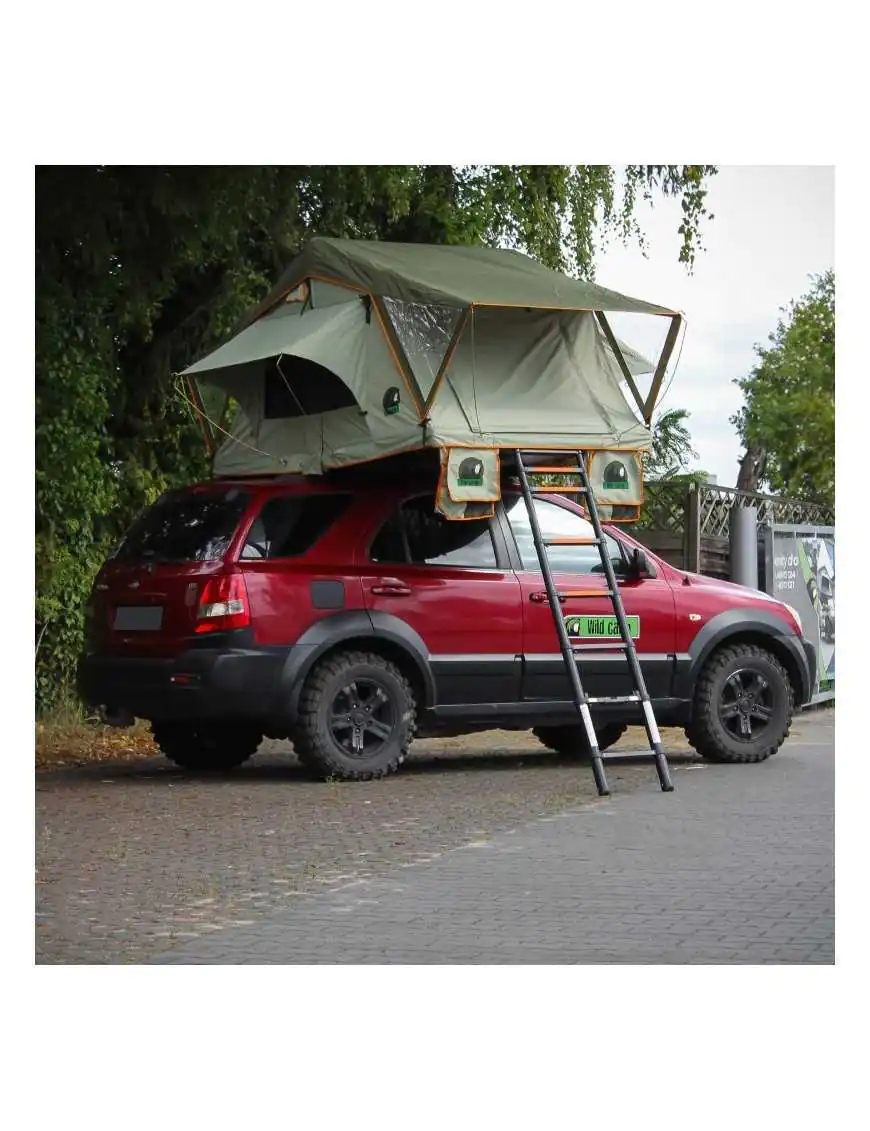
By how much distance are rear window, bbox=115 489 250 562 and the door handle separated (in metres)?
0.94

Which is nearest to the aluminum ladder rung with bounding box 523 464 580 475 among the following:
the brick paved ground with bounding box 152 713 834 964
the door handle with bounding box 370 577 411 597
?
the door handle with bounding box 370 577 411 597

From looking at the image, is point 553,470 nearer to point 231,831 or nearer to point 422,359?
point 422,359

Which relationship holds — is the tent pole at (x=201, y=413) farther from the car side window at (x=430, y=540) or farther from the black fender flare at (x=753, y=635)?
the black fender flare at (x=753, y=635)

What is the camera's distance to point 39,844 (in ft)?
31.9

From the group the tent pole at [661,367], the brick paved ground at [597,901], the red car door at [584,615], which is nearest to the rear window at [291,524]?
the red car door at [584,615]

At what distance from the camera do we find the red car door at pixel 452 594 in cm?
1210

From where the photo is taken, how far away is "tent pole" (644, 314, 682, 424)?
12.8 m

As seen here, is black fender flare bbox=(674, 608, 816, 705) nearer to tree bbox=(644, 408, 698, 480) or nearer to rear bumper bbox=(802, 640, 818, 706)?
rear bumper bbox=(802, 640, 818, 706)

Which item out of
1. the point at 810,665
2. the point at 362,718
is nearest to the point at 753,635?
the point at 810,665

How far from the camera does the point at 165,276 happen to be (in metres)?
13.8
